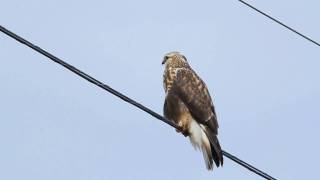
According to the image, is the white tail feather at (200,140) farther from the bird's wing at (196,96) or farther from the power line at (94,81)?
the power line at (94,81)

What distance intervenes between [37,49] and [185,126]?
3.93 metres

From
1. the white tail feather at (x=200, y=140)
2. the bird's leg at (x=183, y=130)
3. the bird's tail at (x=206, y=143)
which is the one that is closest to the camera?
the bird's tail at (x=206, y=143)

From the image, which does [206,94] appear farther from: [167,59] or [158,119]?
[158,119]

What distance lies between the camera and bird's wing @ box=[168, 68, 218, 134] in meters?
9.79

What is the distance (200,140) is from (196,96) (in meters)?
0.84

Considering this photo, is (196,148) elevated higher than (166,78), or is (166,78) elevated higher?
(166,78)

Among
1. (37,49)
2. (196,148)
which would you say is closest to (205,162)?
(196,148)

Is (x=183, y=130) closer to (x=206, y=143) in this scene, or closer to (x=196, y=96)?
(x=206, y=143)

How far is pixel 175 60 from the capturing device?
37.2 ft

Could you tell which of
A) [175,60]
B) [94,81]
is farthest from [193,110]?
[94,81]

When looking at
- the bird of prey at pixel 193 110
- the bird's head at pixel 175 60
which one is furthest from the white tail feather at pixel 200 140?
the bird's head at pixel 175 60

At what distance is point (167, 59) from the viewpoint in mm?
11602

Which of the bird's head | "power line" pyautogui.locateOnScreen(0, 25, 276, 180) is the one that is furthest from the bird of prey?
"power line" pyautogui.locateOnScreen(0, 25, 276, 180)

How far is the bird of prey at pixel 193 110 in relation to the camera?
938 centimetres
